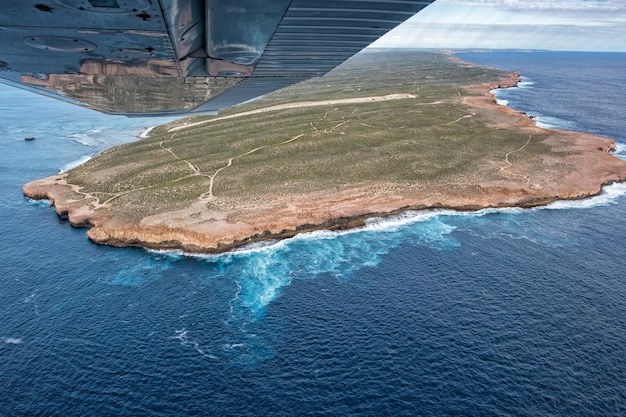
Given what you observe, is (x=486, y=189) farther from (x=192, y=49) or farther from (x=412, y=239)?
(x=192, y=49)

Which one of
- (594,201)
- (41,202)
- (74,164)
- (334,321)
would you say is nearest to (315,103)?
(74,164)

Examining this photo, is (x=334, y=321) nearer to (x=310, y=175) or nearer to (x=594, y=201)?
(x=310, y=175)

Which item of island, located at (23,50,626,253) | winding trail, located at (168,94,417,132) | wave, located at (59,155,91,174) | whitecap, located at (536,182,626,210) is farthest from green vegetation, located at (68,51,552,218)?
whitecap, located at (536,182,626,210)

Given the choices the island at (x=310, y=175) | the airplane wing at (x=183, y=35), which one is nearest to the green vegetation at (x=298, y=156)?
the island at (x=310, y=175)

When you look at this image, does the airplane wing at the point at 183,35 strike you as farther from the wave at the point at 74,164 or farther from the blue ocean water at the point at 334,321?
the wave at the point at 74,164

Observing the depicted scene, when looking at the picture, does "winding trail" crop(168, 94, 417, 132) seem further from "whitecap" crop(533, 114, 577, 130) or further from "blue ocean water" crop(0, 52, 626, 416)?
"blue ocean water" crop(0, 52, 626, 416)

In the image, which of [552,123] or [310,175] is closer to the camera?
[310,175]
